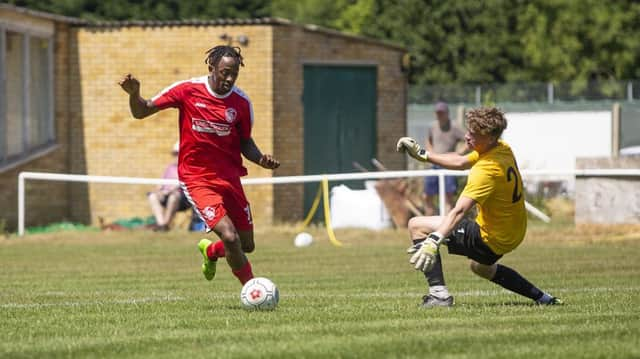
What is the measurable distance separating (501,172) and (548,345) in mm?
2440

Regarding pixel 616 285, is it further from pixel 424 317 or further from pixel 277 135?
pixel 277 135

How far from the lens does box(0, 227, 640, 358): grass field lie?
8953mm

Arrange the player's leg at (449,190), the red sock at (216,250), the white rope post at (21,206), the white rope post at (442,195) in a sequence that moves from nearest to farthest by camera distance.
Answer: the red sock at (216,250)
the white rope post at (442,195)
the player's leg at (449,190)
the white rope post at (21,206)

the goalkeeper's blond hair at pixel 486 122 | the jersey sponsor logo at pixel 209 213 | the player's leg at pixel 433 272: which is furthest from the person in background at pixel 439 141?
the goalkeeper's blond hair at pixel 486 122

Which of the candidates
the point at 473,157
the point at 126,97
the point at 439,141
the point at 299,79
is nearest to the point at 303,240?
the point at 439,141

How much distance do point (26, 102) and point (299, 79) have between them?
530 centimetres

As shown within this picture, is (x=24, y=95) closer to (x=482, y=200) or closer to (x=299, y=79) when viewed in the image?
(x=299, y=79)

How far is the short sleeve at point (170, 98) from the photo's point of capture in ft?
40.3

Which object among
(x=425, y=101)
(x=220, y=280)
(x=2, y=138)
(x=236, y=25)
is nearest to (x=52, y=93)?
(x=2, y=138)

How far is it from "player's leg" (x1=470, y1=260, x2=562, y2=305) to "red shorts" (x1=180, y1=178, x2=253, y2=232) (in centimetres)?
208

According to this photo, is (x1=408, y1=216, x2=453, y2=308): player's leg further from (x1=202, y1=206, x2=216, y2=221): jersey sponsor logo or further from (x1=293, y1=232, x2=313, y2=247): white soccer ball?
(x1=293, y1=232, x2=313, y2=247): white soccer ball

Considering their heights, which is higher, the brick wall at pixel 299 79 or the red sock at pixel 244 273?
the brick wall at pixel 299 79

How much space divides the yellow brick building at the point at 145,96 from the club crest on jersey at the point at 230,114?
48.0ft

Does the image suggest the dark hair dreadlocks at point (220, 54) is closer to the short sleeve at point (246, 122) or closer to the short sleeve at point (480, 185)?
the short sleeve at point (246, 122)
